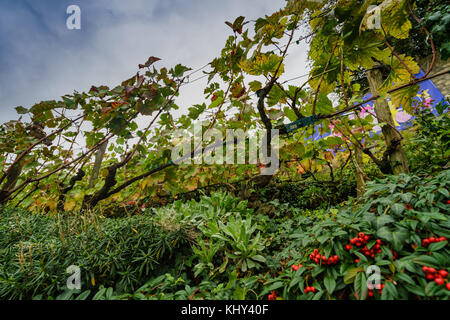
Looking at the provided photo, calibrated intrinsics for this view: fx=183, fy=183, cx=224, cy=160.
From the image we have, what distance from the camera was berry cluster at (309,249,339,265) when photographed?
87 centimetres

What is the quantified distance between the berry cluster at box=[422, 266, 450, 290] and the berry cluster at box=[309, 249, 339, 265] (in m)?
0.29

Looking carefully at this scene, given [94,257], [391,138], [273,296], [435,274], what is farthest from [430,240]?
[94,257]

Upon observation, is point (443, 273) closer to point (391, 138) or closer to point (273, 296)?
point (273, 296)

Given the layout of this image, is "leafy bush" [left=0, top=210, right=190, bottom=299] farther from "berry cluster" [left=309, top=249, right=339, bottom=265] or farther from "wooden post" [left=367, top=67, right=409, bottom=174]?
"wooden post" [left=367, top=67, right=409, bottom=174]

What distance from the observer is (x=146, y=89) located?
1512 mm

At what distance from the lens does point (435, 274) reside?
0.65 meters

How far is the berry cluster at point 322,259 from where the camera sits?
87 centimetres

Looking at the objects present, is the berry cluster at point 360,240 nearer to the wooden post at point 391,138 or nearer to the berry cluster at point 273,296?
the berry cluster at point 273,296

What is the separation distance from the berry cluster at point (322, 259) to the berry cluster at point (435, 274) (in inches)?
11.5

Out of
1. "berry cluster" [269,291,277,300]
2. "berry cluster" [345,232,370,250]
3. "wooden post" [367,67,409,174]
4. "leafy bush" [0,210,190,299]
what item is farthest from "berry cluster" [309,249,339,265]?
"wooden post" [367,67,409,174]

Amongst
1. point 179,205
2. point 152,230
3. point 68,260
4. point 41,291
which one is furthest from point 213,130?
point 41,291

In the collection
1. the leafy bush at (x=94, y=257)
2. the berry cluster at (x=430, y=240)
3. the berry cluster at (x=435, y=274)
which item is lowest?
the leafy bush at (x=94, y=257)

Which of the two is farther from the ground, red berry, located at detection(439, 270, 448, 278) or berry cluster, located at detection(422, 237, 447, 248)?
berry cluster, located at detection(422, 237, 447, 248)

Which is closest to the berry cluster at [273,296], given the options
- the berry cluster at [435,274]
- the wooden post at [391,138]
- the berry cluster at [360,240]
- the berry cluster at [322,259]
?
the berry cluster at [322,259]
